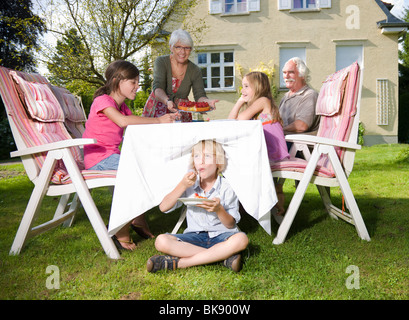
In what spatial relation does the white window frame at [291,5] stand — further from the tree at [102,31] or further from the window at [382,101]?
the tree at [102,31]

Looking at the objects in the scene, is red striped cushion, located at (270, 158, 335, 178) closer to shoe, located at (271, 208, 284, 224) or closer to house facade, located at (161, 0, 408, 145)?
shoe, located at (271, 208, 284, 224)

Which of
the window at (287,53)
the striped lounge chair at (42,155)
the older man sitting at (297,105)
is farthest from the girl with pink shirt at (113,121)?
the window at (287,53)

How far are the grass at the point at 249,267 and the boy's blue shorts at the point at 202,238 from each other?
15 centimetres

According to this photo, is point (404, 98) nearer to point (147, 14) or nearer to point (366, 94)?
point (366, 94)

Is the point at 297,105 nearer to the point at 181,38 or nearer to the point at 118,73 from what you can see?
the point at 181,38

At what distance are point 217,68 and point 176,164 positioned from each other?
1114 cm

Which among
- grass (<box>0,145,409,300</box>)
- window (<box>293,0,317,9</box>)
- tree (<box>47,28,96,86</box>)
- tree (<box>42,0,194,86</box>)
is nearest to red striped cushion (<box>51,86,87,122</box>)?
grass (<box>0,145,409,300</box>)

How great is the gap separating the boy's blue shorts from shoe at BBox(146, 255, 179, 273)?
6.0 inches

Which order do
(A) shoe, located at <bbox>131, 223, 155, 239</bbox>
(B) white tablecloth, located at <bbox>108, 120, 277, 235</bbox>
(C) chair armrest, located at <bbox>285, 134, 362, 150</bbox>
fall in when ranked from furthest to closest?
(A) shoe, located at <bbox>131, 223, 155, 239</bbox> < (C) chair armrest, located at <bbox>285, 134, 362, 150</bbox> < (B) white tablecloth, located at <bbox>108, 120, 277, 235</bbox>

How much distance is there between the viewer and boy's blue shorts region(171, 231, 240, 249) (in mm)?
2451

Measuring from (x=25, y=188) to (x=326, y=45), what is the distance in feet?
35.7

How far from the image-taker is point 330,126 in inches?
127

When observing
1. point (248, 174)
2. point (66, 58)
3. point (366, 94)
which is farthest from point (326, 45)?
point (248, 174)

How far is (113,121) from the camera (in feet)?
9.30
